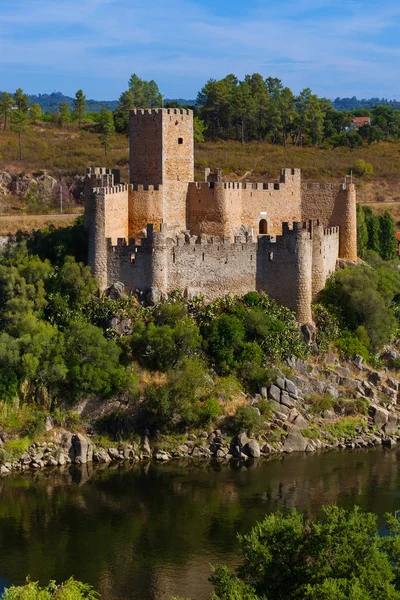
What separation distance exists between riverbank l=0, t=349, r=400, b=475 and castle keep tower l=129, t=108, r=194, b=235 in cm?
657

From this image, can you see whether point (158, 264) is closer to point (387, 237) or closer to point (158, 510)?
point (158, 510)

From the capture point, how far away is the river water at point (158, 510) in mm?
26625

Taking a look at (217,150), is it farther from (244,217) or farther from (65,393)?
(65,393)

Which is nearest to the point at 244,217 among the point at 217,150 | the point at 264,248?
the point at 264,248

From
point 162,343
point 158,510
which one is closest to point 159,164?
point 162,343

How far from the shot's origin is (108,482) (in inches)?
1280

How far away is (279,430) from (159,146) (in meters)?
10.0

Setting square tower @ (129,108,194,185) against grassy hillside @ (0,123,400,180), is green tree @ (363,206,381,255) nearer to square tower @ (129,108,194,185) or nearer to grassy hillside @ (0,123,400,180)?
grassy hillside @ (0,123,400,180)

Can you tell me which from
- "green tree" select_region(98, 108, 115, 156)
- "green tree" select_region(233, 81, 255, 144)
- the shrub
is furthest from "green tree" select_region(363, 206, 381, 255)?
"green tree" select_region(233, 81, 255, 144)

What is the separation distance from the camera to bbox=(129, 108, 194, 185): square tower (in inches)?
1507

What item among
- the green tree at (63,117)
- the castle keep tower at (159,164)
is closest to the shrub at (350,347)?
the castle keep tower at (159,164)

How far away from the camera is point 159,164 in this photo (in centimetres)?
3831

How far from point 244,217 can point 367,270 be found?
461 centimetres

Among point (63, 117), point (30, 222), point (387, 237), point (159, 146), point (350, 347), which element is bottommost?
point (350, 347)
